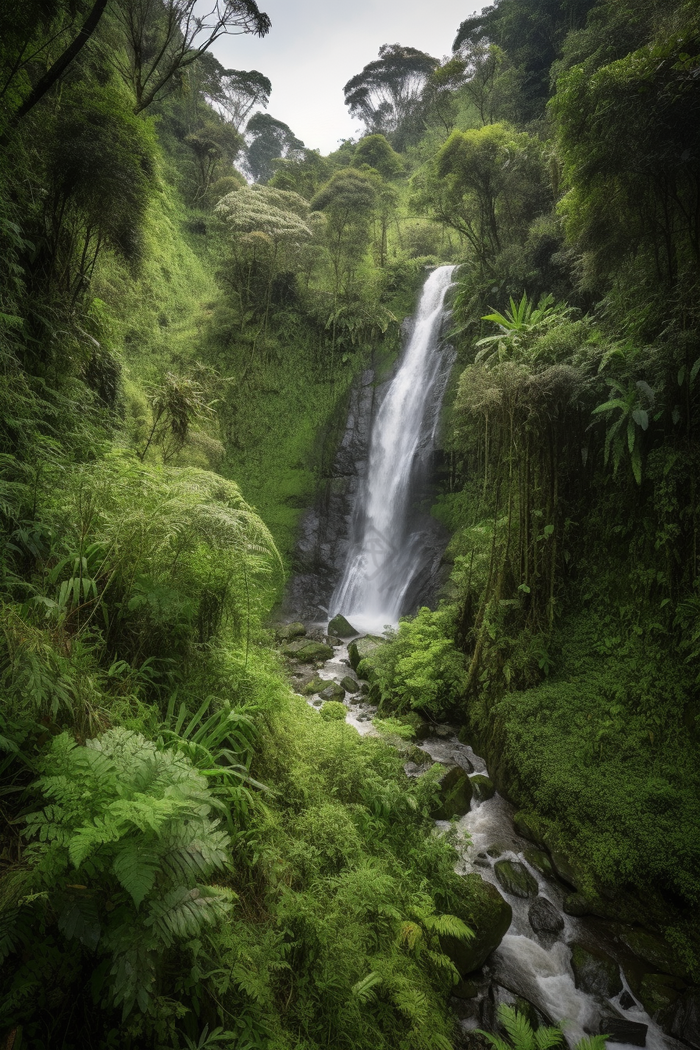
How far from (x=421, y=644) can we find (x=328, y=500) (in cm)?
865

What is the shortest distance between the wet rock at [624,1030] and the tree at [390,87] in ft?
144

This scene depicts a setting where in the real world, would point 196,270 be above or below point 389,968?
above

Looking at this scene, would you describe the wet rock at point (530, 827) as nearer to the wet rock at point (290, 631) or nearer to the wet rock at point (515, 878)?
the wet rock at point (515, 878)

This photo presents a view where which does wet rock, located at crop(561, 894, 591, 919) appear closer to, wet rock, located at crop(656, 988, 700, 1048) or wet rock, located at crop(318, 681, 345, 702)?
wet rock, located at crop(656, 988, 700, 1048)

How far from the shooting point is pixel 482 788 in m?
5.81

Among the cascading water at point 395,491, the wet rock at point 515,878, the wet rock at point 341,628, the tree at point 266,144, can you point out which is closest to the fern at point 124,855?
the wet rock at point 515,878

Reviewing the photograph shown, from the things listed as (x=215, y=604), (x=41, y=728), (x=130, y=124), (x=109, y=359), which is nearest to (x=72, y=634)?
(x=41, y=728)

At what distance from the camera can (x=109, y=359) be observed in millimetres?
6668

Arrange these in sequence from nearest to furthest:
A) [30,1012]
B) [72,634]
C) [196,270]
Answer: [30,1012] < [72,634] < [196,270]

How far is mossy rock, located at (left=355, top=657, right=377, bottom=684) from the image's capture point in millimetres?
8425

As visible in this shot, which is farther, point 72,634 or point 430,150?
point 430,150

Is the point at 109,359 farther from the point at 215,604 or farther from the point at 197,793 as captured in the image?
the point at 197,793

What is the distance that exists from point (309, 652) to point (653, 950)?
685 centimetres

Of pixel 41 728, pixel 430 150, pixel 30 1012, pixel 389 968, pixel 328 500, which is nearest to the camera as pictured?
pixel 30 1012
